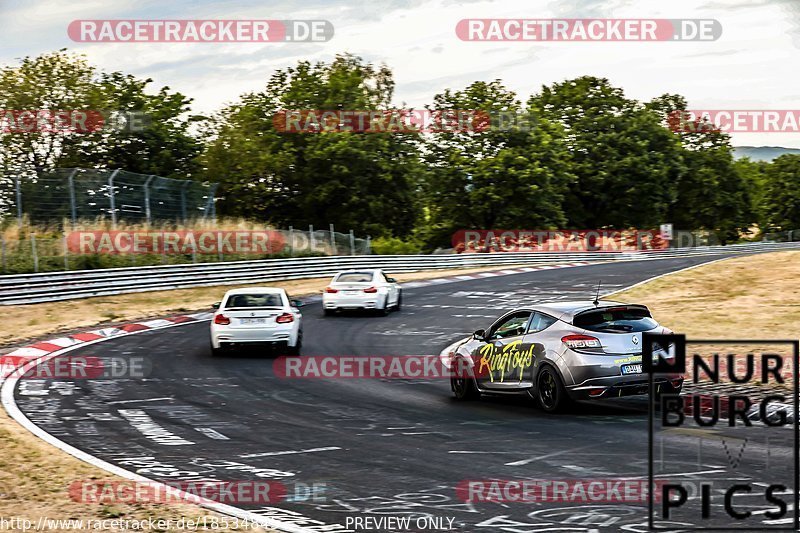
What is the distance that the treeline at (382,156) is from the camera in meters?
59.1

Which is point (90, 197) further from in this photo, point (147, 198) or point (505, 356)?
point (505, 356)

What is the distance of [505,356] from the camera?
13.4 metres

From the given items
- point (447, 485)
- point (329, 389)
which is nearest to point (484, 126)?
point (329, 389)

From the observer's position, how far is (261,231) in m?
43.2

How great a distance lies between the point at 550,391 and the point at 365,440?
293 cm

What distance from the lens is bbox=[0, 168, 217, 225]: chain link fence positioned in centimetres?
3372

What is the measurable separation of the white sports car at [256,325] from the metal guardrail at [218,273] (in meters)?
11.1

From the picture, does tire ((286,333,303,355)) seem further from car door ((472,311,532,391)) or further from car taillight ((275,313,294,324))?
car door ((472,311,532,391))

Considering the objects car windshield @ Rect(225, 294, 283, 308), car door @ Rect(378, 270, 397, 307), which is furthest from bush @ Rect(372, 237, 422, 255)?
car windshield @ Rect(225, 294, 283, 308)

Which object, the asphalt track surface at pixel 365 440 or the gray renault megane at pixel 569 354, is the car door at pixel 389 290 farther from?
the gray renault megane at pixel 569 354

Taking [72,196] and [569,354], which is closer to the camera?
[569,354]

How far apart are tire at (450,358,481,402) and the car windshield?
6.63 m

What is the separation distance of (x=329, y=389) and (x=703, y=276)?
69.6 ft

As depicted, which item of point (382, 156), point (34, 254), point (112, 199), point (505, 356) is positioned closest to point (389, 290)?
point (34, 254)
